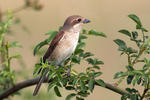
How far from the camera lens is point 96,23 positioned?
51.3ft

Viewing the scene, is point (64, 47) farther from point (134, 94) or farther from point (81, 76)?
point (134, 94)

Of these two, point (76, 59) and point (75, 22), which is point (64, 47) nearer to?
point (75, 22)

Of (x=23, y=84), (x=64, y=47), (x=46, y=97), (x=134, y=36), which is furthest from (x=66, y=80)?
(x=46, y=97)

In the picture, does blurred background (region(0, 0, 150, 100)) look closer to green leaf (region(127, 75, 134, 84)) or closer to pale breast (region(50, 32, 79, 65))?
pale breast (region(50, 32, 79, 65))

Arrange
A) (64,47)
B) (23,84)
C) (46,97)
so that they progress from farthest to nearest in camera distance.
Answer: (46,97) < (64,47) < (23,84)

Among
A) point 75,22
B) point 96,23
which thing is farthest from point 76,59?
point 96,23

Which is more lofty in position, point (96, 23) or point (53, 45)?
point (53, 45)

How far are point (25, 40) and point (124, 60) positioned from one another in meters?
4.20

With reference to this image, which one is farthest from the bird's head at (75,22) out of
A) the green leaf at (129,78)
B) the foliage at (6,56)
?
the green leaf at (129,78)

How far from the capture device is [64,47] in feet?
16.1

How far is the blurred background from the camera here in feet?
41.2

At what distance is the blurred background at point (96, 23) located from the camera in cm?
1255

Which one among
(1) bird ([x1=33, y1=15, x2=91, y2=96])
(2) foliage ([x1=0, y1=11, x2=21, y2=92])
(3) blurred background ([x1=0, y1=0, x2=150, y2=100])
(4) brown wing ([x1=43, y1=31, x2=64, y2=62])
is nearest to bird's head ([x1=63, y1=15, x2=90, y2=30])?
(1) bird ([x1=33, y1=15, x2=91, y2=96])

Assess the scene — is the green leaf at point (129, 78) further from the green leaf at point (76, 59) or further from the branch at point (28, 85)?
the green leaf at point (76, 59)
